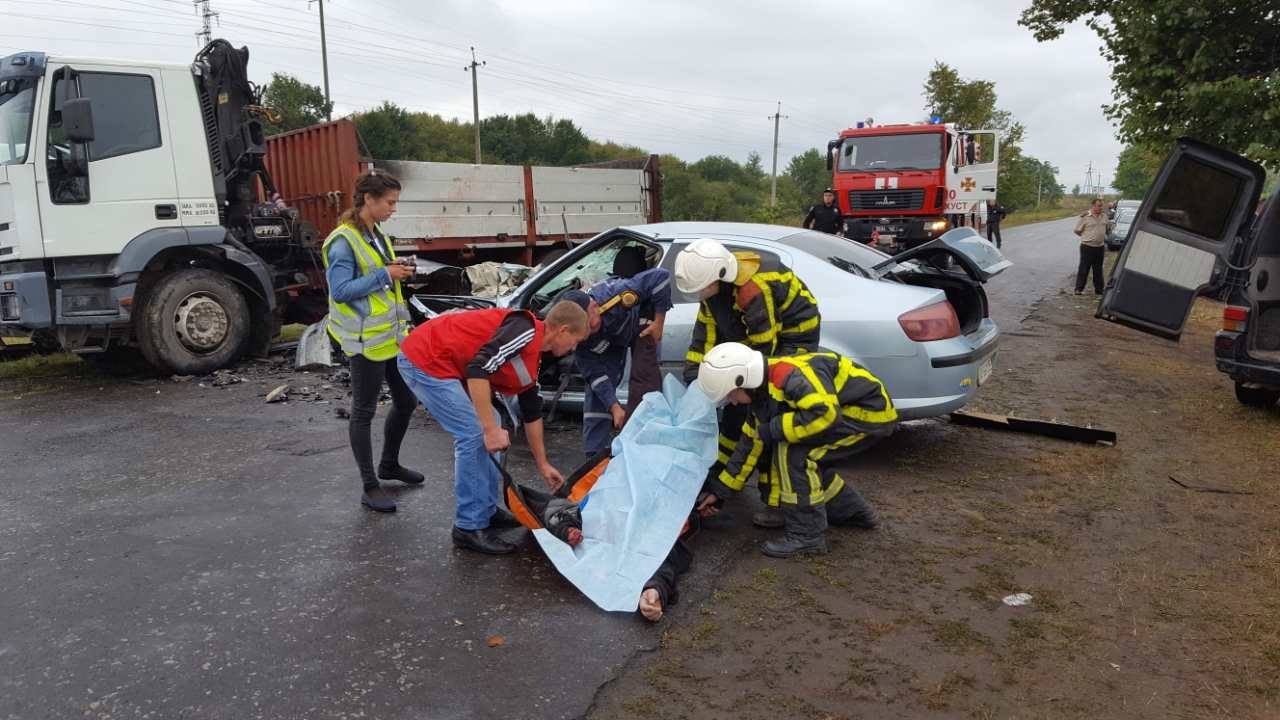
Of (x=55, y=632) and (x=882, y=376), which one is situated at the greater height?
(x=882, y=376)

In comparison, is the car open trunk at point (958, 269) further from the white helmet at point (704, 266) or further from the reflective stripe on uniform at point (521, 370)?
the reflective stripe on uniform at point (521, 370)

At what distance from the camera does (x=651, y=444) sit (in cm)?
387

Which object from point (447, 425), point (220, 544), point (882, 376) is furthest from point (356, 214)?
point (882, 376)

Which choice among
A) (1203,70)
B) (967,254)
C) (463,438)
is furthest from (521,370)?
(1203,70)

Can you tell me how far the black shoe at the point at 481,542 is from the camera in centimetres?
389

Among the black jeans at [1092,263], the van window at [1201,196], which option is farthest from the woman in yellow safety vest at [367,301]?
the black jeans at [1092,263]

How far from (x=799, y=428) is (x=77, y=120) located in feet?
20.4

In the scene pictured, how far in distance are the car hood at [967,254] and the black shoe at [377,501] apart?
10.1 ft

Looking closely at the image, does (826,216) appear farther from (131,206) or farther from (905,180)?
(131,206)

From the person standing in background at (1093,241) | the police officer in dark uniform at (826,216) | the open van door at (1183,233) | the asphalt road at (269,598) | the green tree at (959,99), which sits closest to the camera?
the asphalt road at (269,598)

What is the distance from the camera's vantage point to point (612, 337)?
466cm

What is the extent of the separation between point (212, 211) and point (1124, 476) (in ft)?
24.4

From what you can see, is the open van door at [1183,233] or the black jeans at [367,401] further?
the open van door at [1183,233]

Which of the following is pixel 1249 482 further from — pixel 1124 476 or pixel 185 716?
pixel 185 716
